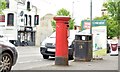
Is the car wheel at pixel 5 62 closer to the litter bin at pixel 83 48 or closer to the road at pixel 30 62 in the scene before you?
the road at pixel 30 62

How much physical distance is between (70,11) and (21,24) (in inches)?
633

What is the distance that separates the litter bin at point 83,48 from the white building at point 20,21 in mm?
47745

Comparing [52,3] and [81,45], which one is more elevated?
[52,3]

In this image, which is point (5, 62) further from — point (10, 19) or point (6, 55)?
point (10, 19)

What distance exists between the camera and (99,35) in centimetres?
2003

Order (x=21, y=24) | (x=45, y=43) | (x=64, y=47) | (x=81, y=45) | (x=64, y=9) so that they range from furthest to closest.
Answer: (x=64, y=9) → (x=21, y=24) → (x=45, y=43) → (x=81, y=45) → (x=64, y=47)

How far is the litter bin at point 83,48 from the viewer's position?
18.1m

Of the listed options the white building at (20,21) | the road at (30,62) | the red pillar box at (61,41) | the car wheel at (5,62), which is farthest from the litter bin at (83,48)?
the white building at (20,21)

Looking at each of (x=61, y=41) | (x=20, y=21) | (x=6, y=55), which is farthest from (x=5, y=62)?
(x=20, y=21)

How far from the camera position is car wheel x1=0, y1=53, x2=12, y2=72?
1159 centimetres

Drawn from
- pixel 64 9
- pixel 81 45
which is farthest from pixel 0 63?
pixel 64 9

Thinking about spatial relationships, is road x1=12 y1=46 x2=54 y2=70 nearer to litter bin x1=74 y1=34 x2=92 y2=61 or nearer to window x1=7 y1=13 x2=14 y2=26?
litter bin x1=74 y1=34 x2=92 y2=61

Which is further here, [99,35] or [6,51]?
[99,35]

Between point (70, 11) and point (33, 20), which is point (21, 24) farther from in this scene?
point (70, 11)
